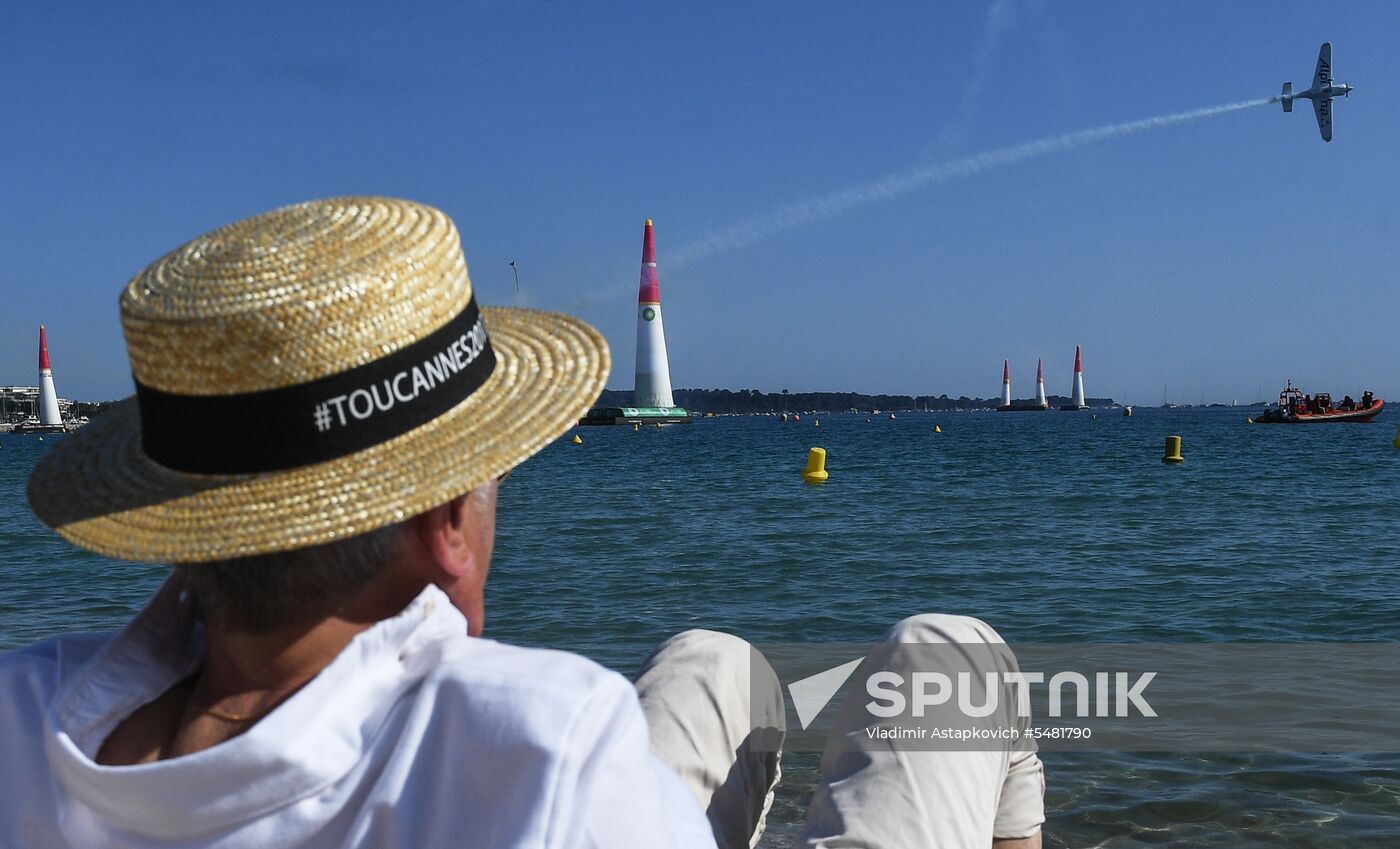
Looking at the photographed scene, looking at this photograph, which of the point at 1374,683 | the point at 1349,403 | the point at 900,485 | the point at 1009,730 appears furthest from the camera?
the point at 1349,403

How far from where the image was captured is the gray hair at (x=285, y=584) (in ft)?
3.08

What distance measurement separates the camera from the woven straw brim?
94 cm

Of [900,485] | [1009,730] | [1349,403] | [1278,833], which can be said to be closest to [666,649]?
[1009,730]

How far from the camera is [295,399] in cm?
97

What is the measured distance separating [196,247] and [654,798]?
66 centimetres

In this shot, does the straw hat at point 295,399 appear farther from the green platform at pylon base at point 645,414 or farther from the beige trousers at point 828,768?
the green platform at pylon base at point 645,414

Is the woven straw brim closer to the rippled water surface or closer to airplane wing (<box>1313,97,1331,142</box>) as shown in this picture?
the rippled water surface

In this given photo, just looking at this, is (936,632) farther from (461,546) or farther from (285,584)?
(285,584)

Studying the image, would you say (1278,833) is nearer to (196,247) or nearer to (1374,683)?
(1374,683)

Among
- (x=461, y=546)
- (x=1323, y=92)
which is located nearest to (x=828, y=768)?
(x=461, y=546)

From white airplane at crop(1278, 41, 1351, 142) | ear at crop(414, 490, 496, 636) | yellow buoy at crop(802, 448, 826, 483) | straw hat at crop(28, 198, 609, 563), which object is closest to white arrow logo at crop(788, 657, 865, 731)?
ear at crop(414, 490, 496, 636)

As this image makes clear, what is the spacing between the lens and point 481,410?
3.59 ft

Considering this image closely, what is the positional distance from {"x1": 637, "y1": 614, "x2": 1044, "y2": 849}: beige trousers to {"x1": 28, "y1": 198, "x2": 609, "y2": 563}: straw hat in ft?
2.52

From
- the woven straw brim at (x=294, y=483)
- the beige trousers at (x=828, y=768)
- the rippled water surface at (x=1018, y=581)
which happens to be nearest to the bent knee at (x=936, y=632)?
the beige trousers at (x=828, y=768)
